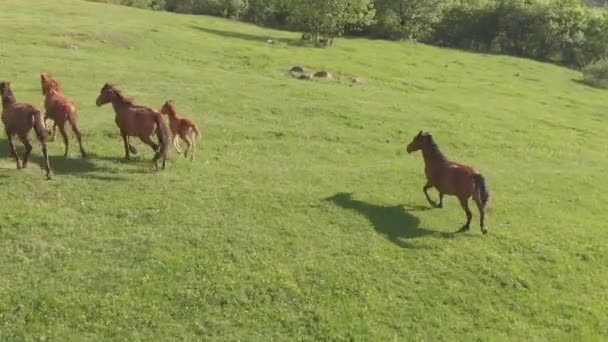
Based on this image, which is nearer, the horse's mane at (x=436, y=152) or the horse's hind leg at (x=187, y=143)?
the horse's mane at (x=436, y=152)

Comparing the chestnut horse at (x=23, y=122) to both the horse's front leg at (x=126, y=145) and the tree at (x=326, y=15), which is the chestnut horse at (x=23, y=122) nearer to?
the horse's front leg at (x=126, y=145)

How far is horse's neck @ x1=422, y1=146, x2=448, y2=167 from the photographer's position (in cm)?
1830

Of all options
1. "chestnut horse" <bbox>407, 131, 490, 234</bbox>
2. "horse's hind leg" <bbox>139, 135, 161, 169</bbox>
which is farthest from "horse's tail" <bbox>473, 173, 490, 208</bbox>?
"horse's hind leg" <bbox>139, 135, 161, 169</bbox>

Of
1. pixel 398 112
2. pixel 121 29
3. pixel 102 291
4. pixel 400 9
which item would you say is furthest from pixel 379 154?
pixel 400 9

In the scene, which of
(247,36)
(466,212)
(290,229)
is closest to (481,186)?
(466,212)

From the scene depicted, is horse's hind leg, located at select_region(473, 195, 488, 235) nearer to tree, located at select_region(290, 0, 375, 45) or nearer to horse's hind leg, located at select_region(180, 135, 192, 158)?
horse's hind leg, located at select_region(180, 135, 192, 158)

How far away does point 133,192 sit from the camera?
17.1 metres

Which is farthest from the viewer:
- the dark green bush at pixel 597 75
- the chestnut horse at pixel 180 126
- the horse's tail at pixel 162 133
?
the dark green bush at pixel 597 75

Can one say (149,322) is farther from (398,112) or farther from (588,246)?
(398,112)

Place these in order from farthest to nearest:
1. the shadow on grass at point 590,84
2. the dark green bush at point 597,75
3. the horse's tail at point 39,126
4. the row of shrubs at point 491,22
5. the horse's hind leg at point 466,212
→ the row of shrubs at point 491,22 → the dark green bush at point 597,75 → the shadow on grass at point 590,84 → the horse's hind leg at point 466,212 → the horse's tail at point 39,126

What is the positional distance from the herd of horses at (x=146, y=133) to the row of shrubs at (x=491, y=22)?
54479 millimetres

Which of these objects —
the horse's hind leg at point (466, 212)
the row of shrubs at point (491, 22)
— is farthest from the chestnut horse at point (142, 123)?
the row of shrubs at point (491, 22)

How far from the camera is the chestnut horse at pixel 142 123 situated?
18.1m

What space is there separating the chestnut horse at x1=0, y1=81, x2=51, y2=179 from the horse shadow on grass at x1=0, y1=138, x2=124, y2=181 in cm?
63
